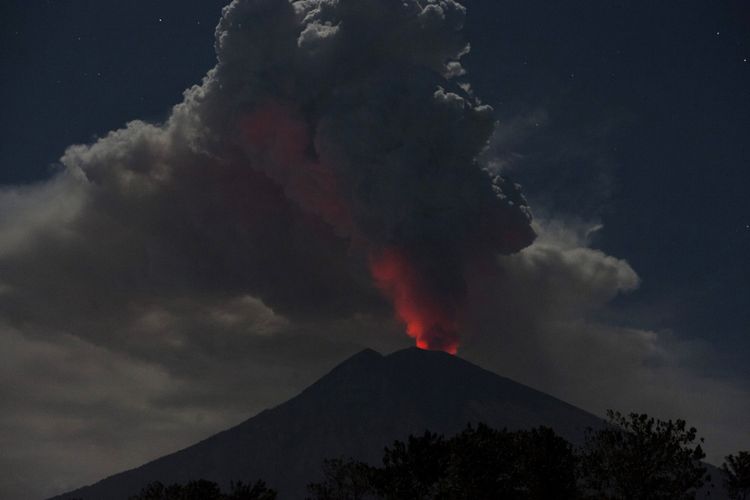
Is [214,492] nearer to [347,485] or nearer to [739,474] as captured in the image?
[347,485]

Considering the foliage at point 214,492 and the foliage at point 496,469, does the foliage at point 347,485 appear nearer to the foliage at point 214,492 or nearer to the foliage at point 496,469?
the foliage at point 496,469

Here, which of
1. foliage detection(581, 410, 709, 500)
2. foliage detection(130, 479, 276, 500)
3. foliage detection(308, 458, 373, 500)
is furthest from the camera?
foliage detection(308, 458, 373, 500)

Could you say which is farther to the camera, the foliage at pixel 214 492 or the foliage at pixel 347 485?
the foliage at pixel 347 485

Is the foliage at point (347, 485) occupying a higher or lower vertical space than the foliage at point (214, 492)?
higher

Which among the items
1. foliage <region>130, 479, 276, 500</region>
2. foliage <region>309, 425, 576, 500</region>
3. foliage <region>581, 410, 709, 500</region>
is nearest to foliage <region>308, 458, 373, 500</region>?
foliage <region>309, 425, 576, 500</region>

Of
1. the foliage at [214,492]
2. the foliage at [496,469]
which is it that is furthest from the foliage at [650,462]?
the foliage at [214,492]

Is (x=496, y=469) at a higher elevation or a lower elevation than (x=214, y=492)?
higher

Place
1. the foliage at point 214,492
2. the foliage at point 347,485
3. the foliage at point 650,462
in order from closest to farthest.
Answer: the foliage at point 650,462 < the foliage at point 214,492 < the foliage at point 347,485

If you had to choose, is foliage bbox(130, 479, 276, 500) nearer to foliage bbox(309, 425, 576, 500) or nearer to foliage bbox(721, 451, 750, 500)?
foliage bbox(309, 425, 576, 500)

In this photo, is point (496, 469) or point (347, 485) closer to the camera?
point (496, 469)

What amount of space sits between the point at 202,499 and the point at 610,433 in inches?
1214

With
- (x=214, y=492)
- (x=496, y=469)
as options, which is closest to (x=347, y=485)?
(x=214, y=492)

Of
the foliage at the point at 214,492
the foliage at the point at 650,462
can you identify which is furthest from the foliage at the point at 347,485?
the foliage at the point at 650,462

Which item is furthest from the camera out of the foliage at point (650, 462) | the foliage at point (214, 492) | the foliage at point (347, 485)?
the foliage at point (347, 485)
